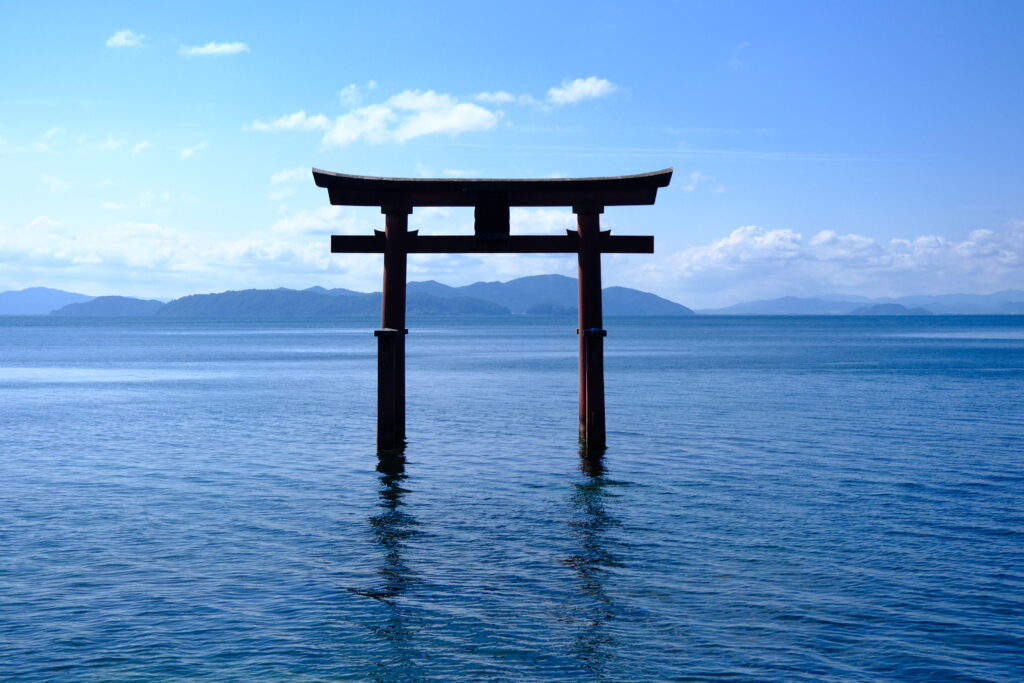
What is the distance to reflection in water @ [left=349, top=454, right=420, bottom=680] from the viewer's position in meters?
7.79

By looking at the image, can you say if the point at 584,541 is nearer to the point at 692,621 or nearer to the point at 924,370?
the point at 692,621

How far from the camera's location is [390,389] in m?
17.0

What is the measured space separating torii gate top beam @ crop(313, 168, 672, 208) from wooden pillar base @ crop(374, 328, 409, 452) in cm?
258

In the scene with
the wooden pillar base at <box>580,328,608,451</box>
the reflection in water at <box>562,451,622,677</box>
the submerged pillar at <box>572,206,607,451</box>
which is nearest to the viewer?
the reflection in water at <box>562,451,622,677</box>

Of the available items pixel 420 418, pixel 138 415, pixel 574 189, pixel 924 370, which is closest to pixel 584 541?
pixel 574 189

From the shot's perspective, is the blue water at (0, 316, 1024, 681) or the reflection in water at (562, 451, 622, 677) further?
the reflection in water at (562, 451, 622, 677)

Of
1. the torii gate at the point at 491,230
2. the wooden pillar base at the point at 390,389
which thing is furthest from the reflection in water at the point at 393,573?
the torii gate at the point at 491,230

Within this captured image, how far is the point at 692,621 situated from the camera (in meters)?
8.55

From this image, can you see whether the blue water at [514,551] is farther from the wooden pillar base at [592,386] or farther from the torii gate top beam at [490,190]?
the torii gate top beam at [490,190]

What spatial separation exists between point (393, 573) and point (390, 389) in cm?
706

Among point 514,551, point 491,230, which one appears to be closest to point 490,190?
point 491,230

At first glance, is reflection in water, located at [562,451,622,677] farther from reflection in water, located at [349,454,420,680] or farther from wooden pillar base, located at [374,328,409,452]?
wooden pillar base, located at [374,328,409,452]

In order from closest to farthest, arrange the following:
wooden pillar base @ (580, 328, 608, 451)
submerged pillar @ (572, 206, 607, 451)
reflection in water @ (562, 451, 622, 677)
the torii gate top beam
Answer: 1. reflection in water @ (562, 451, 622, 677)
2. the torii gate top beam
3. submerged pillar @ (572, 206, 607, 451)
4. wooden pillar base @ (580, 328, 608, 451)

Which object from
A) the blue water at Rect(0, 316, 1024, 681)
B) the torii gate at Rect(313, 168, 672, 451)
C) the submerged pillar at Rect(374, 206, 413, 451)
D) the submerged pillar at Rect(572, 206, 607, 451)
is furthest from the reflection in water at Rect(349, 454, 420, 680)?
the submerged pillar at Rect(572, 206, 607, 451)
